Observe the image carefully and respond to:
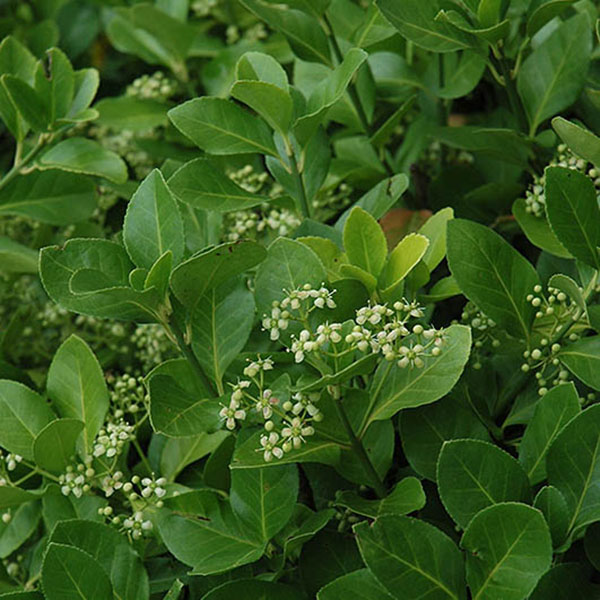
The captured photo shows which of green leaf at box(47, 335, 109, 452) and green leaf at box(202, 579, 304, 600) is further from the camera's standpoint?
green leaf at box(47, 335, 109, 452)

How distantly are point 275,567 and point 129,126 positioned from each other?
824 mm

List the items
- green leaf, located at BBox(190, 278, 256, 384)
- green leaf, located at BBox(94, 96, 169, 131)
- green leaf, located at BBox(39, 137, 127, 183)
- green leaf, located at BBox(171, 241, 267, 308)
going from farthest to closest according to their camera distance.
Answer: green leaf, located at BBox(94, 96, 169, 131)
green leaf, located at BBox(39, 137, 127, 183)
green leaf, located at BBox(190, 278, 256, 384)
green leaf, located at BBox(171, 241, 267, 308)

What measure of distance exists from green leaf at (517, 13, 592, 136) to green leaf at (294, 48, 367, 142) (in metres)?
0.29

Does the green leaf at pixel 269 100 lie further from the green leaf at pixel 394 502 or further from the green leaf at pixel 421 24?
the green leaf at pixel 394 502

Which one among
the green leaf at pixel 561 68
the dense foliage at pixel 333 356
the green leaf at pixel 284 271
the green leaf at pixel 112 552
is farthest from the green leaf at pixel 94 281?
the green leaf at pixel 561 68

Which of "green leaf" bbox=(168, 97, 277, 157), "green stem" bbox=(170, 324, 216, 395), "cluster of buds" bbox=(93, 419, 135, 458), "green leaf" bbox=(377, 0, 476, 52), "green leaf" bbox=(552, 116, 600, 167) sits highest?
"green leaf" bbox=(377, 0, 476, 52)

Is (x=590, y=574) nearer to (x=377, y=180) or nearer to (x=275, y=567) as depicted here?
(x=275, y=567)

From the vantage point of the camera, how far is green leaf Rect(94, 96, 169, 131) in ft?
4.94

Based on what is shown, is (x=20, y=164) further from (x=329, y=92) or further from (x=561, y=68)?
(x=561, y=68)

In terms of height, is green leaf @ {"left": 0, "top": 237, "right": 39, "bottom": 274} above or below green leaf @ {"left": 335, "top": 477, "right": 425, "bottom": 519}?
below

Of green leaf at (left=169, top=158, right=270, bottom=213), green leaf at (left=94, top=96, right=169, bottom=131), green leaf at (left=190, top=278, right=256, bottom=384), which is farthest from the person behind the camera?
green leaf at (left=94, top=96, right=169, bottom=131)

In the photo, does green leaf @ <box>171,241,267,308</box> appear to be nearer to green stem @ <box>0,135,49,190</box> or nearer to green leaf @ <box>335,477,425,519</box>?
green leaf @ <box>335,477,425,519</box>

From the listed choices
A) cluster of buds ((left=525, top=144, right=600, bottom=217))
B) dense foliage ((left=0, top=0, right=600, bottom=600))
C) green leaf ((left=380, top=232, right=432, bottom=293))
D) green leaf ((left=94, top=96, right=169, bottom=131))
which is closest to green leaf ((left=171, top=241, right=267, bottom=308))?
dense foliage ((left=0, top=0, right=600, bottom=600))

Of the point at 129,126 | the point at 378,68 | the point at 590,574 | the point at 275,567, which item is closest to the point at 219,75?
the point at 129,126
